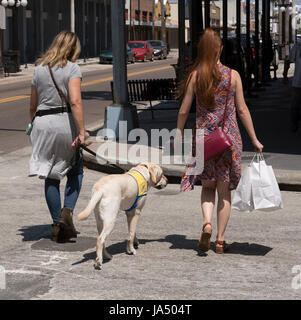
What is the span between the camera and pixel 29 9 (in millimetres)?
60188

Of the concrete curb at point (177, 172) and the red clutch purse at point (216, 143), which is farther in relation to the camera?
the concrete curb at point (177, 172)

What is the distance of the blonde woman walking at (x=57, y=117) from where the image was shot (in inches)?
279

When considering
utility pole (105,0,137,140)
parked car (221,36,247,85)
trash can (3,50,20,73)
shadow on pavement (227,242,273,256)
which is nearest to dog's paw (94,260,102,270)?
shadow on pavement (227,242,273,256)

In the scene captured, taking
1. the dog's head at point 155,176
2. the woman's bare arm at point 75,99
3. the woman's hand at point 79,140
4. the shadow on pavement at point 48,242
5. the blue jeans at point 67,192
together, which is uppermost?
the woman's bare arm at point 75,99

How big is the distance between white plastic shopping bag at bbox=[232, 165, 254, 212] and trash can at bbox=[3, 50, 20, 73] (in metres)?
35.4

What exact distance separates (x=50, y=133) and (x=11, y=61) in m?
35.6

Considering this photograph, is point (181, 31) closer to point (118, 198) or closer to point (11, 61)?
point (118, 198)

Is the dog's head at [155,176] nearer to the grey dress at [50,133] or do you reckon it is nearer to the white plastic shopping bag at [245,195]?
the white plastic shopping bag at [245,195]

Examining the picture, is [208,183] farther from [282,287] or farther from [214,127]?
[282,287]

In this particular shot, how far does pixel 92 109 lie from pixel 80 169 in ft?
50.6

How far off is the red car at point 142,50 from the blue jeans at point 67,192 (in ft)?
184

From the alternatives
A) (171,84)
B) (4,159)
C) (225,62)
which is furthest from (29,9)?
(4,159)

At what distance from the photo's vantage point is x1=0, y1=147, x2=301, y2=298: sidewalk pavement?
5.66m

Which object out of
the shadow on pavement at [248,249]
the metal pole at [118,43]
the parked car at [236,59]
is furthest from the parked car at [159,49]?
the shadow on pavement at [248,249]
